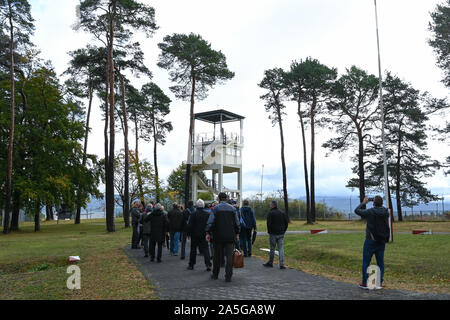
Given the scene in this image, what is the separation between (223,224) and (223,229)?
12 centimetres

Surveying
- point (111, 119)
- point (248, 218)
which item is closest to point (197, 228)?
point (248, 218)

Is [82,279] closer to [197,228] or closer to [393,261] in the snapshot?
[197,228]

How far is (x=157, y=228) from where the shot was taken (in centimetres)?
1216

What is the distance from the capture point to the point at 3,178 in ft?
96.0

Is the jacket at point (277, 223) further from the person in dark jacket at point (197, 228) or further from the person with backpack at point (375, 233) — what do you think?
the person with backpack at point (375, 233)

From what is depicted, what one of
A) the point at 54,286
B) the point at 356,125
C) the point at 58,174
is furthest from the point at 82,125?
the point at 54,286

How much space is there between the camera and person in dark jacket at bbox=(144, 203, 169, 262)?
12.1m

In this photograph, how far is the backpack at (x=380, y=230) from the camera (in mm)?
7715

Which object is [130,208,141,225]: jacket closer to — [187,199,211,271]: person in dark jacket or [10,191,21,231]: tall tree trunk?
[187,199,211,271]: person in dark jacket

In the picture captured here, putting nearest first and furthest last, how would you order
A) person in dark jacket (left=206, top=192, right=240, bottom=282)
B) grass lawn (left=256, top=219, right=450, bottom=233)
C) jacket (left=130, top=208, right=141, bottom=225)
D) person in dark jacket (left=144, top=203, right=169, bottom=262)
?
person in dark jacket (left=206, top=192, right=240, bottom=282) < person in dark jacket (left=144, top=203, right=169, bottom=262) < jacket (left=130, top=208, right=141, bottom=225) < grass lawn (left=256, top=219, right=450, bottom=233)

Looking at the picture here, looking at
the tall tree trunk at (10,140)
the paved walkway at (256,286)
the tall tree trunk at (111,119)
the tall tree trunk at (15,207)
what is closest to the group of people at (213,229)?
the paved walkway at (256,286)

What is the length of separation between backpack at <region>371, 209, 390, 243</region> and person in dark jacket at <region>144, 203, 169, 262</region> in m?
6.70

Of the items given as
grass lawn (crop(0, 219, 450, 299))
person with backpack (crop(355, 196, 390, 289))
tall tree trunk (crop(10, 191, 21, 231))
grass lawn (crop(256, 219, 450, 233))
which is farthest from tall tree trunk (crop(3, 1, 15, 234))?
person with backpack (crop(355, 196, 390, 289))
